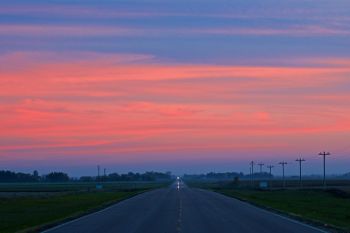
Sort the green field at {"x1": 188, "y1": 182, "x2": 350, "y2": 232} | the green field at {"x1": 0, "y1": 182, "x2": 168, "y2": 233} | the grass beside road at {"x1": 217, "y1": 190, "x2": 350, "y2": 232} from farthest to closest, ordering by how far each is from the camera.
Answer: the grass beside road at {"x1": 217, "y1": 190, "x2": 350, "y2": 232} < the green field at {"x1": 0, "y1": 182, "x2": 168, "y2": 233} < the green field at {"x1": 188, "y1": 182, "x2": 350, "y2": 232}

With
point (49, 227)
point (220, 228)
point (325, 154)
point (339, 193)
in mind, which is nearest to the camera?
point (220, 228)

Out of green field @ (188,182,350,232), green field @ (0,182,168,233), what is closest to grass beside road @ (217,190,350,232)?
green field @ (188,182,350,232)

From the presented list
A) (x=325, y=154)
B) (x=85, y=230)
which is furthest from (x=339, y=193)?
(x=85, y=230)

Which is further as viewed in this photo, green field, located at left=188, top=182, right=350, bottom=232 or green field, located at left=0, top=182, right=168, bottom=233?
green field, located at left=0, top=182, right=168, bottom=233

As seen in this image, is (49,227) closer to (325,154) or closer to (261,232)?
(261,232)

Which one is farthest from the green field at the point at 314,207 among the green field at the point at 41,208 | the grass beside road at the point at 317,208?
the green field at the point at 41,208

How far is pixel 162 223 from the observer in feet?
113

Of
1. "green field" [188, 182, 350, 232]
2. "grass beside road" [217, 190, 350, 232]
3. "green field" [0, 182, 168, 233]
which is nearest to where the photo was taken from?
"green field" [188, 182, 350, 232]

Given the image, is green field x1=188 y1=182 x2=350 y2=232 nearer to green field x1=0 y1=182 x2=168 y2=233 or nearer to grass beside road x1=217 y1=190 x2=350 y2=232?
grass beside road x1=217 y1=190 x2=350 y2=232

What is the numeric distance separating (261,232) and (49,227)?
32.8 feet

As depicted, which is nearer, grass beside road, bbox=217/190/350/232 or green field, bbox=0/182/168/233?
green field, bbox=0/182/168/233

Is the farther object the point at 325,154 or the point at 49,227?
the point at 325,154

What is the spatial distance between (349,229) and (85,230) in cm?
1040

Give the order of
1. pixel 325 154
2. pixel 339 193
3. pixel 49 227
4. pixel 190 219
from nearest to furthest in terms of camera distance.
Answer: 1. pixel 49 227
2. pixel 190 219
3. pixel 339 193
4. pixel 325 154
